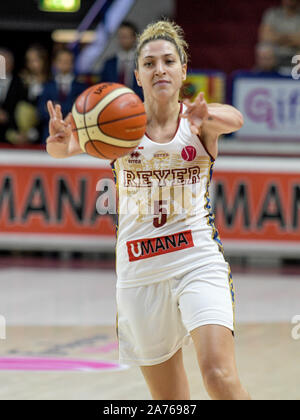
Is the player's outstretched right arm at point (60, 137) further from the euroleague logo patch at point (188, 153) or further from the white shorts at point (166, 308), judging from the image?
the white shorts at point (166, 308)

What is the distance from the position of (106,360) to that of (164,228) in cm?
282

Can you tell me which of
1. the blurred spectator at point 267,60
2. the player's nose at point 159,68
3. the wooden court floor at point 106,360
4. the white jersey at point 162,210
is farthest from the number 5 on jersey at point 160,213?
the blurred spectator at point 267,60

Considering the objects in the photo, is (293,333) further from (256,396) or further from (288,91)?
(288,91)

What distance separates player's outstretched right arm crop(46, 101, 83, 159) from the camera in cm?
440

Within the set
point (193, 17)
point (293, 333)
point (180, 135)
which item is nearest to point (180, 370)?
point (180, 135)

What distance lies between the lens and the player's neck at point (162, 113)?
14.5 feet

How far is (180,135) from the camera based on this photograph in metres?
4.33

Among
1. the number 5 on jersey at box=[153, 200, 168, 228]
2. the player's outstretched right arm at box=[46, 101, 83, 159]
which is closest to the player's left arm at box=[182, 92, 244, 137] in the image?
the number 5 on jersey at box=[153, 200, 168, 228]

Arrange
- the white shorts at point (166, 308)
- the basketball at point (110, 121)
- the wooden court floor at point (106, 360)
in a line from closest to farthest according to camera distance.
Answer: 1. the basketball at point (110, 121)
2. the white shorts at point (166, 308)
3. the wooden court floor at point (106, 360)

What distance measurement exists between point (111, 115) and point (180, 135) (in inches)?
19.1

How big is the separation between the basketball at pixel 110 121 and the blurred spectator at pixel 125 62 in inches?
284

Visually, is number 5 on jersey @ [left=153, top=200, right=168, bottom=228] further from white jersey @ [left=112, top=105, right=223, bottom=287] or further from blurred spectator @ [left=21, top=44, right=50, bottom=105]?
blurred spectator @ [left=21, top=44, right=50, bottom=105]

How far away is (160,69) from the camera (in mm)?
4246

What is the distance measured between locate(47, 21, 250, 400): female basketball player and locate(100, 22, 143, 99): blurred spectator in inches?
273
